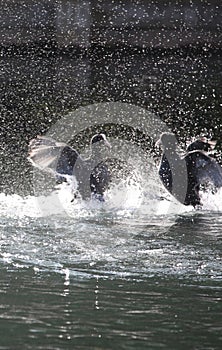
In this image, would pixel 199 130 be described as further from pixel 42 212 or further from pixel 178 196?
pixel 42 212

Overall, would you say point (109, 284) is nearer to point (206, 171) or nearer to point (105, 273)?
point (105, 273)

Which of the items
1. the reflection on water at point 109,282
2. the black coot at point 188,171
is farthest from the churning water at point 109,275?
the black coot at point 188,171

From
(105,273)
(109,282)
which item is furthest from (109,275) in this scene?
(109,282)

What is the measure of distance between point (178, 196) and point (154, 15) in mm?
7769

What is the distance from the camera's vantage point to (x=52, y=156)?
894 centimetres

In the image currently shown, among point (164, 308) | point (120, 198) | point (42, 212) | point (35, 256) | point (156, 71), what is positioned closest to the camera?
point (164, 308)

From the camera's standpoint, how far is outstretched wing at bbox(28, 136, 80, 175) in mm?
8906

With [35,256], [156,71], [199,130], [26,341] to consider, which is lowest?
[26,341]

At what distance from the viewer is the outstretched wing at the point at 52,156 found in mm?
8906

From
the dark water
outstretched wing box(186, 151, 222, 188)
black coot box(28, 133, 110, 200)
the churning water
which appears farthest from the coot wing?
black coot box(28, 133, 110, 200)

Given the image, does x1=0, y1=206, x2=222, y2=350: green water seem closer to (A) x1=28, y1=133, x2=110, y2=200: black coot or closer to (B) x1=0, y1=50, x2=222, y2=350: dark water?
(B) x1=0, y1=50, x2=222, y2=350: dark water

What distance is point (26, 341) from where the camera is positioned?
4.81 meters

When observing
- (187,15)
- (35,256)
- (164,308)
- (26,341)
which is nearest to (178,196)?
(35,256)

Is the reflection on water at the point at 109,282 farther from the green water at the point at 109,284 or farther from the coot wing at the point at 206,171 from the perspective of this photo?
the coot wing at the point at 206,171
